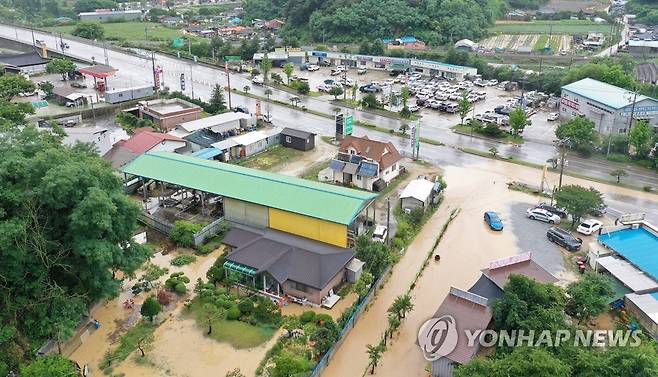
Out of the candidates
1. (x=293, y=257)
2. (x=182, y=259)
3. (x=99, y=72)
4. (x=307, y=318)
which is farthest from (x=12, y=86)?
(x=307, y=318)

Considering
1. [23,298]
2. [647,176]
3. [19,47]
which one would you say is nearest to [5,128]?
[23,298]

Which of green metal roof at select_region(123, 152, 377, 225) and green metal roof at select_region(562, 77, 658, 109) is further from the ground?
green metal roof at select_region(562, 77, 658, 109)

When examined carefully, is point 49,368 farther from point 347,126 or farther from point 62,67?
point 62,67

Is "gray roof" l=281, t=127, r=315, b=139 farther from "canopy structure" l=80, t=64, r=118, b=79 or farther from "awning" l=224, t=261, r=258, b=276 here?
"canopy structure" l=80, t=64, r=118, b=79

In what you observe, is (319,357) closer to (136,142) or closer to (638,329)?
(638,329)

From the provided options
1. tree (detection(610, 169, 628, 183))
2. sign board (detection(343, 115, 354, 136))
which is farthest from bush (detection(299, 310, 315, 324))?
tree (detection(610, 169, 628, 183))

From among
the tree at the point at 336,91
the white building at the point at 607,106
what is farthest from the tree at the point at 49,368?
the white building at the point at 607,106

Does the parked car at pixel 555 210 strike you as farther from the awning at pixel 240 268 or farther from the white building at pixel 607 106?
the awning at pixel 240 268
